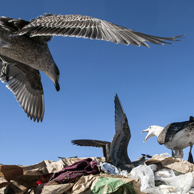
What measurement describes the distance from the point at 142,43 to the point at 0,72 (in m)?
4.19

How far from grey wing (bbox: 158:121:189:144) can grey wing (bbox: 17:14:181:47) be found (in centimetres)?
330

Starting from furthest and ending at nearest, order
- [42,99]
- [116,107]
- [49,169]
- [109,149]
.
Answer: [42,99] → [116,107] → [109,149] → [49,169]

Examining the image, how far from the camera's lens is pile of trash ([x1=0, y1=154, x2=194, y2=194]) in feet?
7.93

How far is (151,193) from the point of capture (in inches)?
103

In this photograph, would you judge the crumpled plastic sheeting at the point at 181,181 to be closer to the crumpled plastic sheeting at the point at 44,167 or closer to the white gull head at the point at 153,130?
the crumpled plastic sheeting at the point at 44,167

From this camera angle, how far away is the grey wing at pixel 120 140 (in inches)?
155

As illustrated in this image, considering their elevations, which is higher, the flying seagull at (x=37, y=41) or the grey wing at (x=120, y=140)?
the flying seagull at (x=37, y=41)

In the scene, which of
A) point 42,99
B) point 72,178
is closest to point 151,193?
point 72,178

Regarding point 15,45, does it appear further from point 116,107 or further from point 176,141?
point 176,141

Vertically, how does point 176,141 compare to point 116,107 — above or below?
below

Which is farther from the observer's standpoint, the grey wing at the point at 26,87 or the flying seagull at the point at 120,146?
the grey wing at the point at 26,87

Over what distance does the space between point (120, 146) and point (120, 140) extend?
12 centimetres

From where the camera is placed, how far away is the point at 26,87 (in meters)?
5.76

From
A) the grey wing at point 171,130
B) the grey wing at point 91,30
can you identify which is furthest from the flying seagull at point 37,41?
the grey wing at point 171,130
